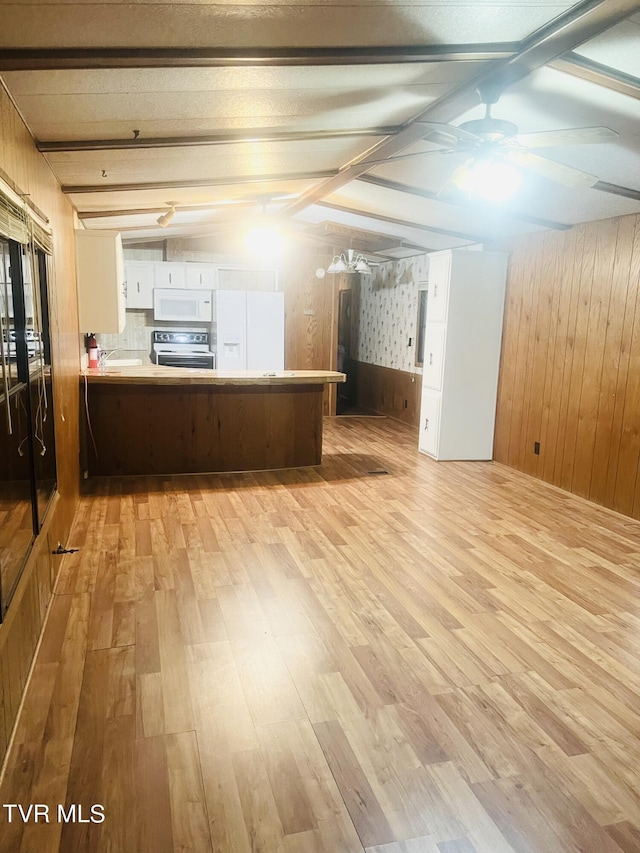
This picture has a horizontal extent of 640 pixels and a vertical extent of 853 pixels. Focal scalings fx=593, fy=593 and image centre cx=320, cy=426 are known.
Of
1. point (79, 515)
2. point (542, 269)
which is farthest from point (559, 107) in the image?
point (79, 515)

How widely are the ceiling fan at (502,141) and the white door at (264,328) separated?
205 inches

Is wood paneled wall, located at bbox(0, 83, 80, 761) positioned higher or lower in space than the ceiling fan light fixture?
lower

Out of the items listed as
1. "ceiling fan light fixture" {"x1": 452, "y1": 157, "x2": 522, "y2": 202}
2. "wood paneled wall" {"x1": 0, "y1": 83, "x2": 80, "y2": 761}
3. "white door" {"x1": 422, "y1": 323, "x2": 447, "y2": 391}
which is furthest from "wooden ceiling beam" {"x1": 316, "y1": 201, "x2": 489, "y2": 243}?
"ceiling fan light fixture" {"x1": 452, "y1": 157, "x2": 522, "y2": 202}

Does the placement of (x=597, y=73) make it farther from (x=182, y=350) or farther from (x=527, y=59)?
(x=182, y=350)

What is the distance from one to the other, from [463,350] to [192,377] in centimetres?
276

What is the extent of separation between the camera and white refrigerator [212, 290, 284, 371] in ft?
26.0

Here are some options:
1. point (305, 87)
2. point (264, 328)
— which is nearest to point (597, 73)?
point (305, 87)

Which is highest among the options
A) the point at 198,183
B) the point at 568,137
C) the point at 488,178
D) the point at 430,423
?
the point at 198,183

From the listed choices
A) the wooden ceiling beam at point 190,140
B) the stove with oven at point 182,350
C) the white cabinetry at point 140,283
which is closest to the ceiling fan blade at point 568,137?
the wooden ceiling beam at point 190,140

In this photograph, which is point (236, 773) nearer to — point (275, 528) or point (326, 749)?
point (326, 749)

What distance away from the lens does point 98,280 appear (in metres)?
4.71

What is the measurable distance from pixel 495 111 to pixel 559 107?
0.34m

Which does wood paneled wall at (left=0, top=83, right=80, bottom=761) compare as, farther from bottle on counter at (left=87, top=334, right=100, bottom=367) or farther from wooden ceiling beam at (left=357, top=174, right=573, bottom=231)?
wooden ceiling beam at (left=357, top=174, right=573, bottom=231)

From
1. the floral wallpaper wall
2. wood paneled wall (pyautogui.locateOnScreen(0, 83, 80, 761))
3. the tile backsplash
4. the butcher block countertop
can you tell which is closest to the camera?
wood paneled wall (pyautogui.locateOnScreen(0, 83, 80, 761))
